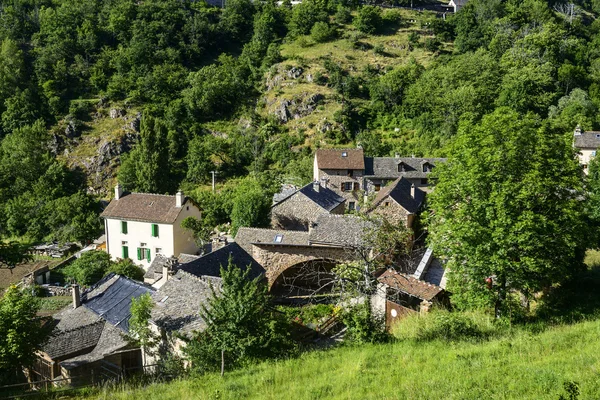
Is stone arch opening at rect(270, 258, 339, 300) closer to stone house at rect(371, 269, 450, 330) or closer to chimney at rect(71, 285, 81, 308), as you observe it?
stone house at rect(371, 269, 450, 330)

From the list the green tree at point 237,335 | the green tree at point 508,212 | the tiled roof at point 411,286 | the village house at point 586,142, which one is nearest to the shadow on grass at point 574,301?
the green tree at point 508,212

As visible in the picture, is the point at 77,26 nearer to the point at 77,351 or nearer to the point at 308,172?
the point at 308,172

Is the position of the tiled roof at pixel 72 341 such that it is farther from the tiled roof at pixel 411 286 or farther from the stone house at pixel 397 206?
the stone house at pixel 397 206

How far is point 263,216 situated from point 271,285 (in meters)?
7.69

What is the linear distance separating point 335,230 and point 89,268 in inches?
728

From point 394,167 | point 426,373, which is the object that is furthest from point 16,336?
point 394,167

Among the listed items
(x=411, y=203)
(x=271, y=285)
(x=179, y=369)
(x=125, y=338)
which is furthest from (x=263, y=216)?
(x=179, y=369)

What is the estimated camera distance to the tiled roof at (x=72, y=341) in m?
18.0

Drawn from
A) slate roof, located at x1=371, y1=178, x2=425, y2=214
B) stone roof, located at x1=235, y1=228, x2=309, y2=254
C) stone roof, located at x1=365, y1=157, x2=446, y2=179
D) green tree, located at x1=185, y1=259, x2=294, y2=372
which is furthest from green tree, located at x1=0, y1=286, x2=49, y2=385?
stone roof, located at x1=365, y1=157, x2=446, y2=179

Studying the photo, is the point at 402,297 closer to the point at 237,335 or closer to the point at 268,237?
the point at 237,335

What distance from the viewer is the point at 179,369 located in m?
14.5

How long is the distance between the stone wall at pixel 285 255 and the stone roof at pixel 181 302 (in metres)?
6.20

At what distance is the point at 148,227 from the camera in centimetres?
3381

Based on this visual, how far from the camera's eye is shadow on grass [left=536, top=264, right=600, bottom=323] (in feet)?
48.2
